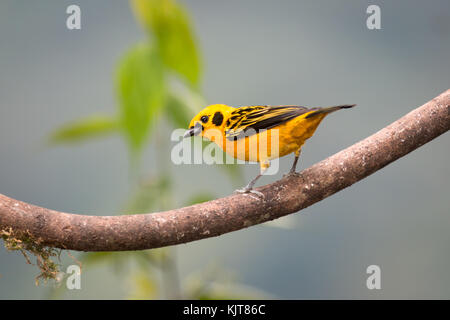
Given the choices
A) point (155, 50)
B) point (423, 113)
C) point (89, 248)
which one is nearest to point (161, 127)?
point (155, 50)

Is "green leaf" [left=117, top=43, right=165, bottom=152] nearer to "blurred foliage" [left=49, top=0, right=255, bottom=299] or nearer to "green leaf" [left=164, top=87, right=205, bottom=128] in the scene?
"blurred foliage" [left=49, top=0, right=255, bottom=299]

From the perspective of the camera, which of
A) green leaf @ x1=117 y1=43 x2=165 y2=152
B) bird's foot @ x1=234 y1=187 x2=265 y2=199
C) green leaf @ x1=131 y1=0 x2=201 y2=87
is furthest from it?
green leaf @ x1=131 y1=0 x2=201 y2=87

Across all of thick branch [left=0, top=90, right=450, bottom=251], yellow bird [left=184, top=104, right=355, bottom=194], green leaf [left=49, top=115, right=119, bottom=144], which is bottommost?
thick branch [left=0, top=90, right=450, bottom=251]

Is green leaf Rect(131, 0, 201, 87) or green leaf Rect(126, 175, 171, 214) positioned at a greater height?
green leaf Rect(131, 0, 201, 87)

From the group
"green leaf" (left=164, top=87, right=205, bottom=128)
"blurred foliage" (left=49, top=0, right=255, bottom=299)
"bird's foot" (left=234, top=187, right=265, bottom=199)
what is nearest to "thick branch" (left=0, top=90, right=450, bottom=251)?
"bird's foot" (left=234, top=187, right=265, bottom=199)

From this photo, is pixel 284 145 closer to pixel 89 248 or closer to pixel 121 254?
pixel 89 248

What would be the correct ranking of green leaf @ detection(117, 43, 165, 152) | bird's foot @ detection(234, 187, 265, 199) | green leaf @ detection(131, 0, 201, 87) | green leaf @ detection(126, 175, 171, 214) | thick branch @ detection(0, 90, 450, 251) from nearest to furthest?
thick branch @ detection(0, 90, 450, 251) → bird's foot @ detection(234, 187, 265, 199) → green leaf @ detection(117, 43, 165, 152) → green leaf @ detection(131, 0, 201, 87) → green leaf @ detection(126, 175, 171, 214)
